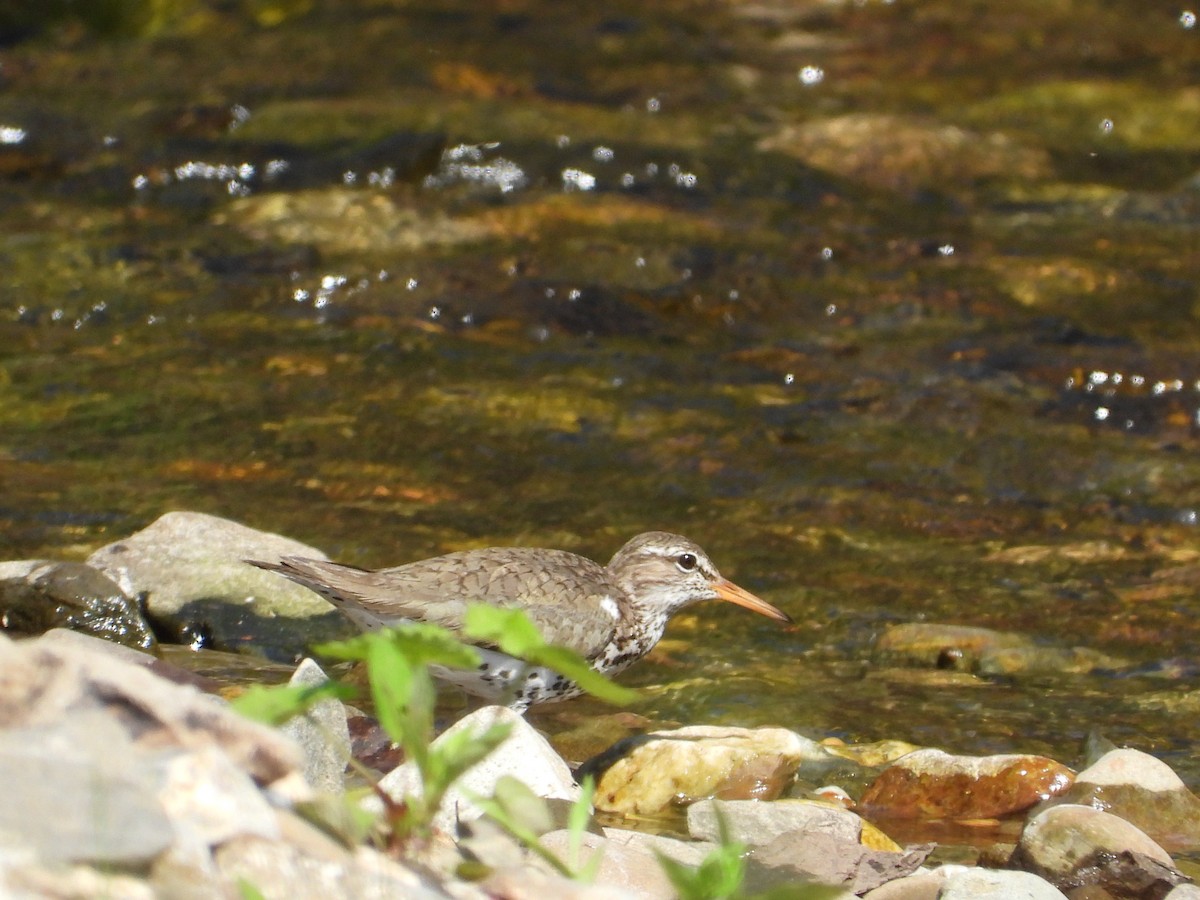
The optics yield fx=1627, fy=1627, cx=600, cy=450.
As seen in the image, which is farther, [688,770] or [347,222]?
[347,222]

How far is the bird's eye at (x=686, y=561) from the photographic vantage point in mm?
7375

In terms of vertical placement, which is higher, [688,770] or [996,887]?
[996,887]

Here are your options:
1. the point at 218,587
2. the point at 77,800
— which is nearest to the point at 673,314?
the point at 218,587

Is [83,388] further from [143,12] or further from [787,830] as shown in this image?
[143,12]

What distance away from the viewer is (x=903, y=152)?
14.5 meters

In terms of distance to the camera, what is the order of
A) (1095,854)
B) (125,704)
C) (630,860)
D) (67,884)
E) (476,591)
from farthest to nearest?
(476,591)
(1095,854)
(630,860)
(125,704)
(67,884)

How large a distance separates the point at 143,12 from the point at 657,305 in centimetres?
835

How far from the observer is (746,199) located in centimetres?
1363

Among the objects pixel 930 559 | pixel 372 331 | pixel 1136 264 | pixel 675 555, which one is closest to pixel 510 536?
pixel 675 555

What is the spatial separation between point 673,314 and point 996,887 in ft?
24.8

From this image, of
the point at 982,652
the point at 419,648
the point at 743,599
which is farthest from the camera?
the point at 982,652

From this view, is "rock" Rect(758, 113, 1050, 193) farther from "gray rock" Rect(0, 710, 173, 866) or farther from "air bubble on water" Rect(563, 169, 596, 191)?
"gray rock" Rect(0, 710, 173, 866)

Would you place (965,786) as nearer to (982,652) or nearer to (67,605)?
A: (982,652)

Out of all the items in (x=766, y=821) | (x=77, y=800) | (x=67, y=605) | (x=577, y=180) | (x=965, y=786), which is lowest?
(x=965, y=786)
